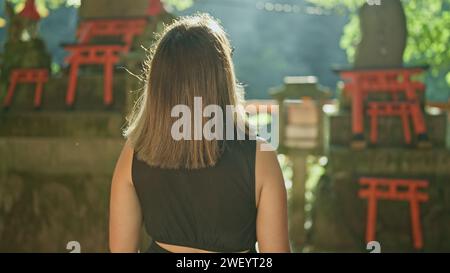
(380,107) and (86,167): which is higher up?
(380,107)

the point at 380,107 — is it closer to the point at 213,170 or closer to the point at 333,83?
the point at 213,170

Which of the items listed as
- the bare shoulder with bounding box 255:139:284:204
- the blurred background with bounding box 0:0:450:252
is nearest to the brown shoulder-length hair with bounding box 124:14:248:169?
the bare shoulder with bounding box 255:139:284:204

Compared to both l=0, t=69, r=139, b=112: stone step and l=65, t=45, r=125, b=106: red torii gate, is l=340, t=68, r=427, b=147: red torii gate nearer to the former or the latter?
l=0, t=69, r=139, b=112: stone step

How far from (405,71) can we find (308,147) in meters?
1.79

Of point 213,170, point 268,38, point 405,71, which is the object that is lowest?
point 213,170

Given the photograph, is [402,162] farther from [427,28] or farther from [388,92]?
[427,28]

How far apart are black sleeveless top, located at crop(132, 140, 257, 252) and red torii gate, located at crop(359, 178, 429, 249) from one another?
Answer: 448cm

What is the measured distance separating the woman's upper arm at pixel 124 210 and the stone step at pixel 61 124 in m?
4.37

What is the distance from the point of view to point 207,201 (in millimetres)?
1813

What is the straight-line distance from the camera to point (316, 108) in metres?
7.46

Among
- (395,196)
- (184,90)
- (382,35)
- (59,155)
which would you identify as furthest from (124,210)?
(382,35)

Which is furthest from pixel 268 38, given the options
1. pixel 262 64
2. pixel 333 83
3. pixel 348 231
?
pixel 348 231

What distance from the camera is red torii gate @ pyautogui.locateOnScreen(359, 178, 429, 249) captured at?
19.7 ft
